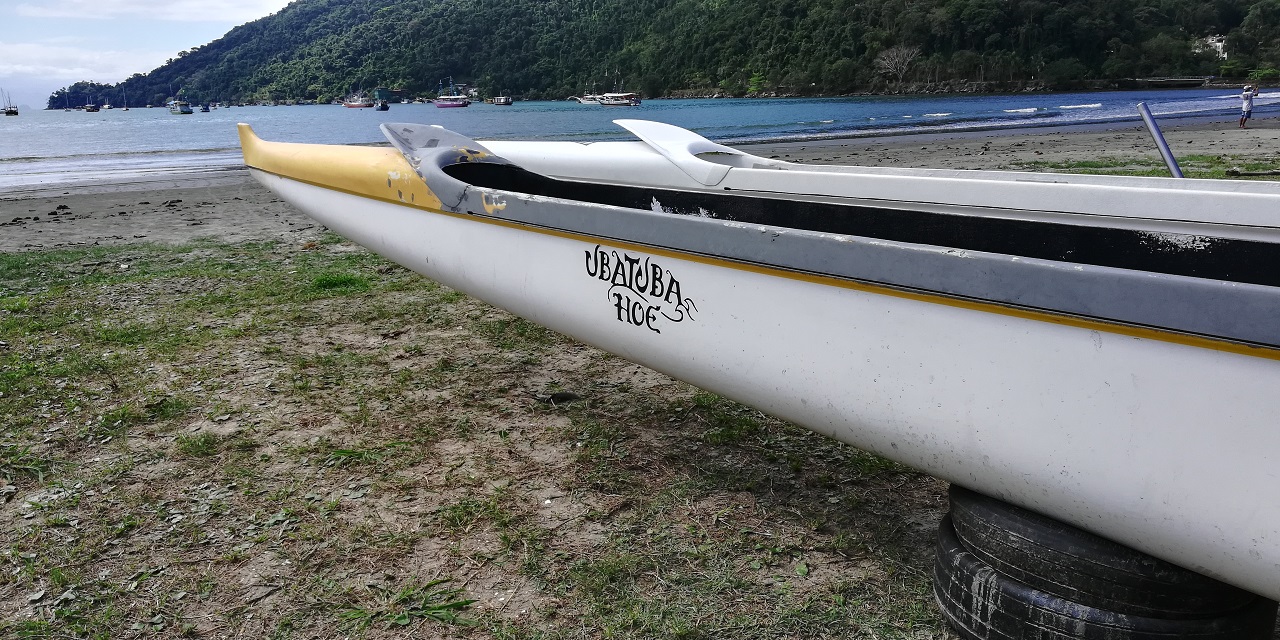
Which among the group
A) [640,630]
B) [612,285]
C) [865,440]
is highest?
[612,285]

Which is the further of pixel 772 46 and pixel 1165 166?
pixel 772 46

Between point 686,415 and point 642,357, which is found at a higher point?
point 642,357

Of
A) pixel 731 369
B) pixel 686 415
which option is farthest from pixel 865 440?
pixel 686 415

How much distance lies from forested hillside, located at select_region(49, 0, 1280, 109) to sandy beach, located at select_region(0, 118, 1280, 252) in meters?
67.3

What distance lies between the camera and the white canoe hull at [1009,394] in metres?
1.32

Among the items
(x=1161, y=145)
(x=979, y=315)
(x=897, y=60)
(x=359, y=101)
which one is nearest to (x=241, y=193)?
(x=1161, y=145)

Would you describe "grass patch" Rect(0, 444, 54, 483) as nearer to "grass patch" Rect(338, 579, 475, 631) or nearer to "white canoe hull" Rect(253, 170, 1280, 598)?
"grass patch" Rect(338, 579, 475, 631)

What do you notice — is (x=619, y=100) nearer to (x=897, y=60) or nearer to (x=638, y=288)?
(x=897, y=60)

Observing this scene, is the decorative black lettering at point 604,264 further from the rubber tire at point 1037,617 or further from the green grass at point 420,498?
the rubber tire at point 1037,617

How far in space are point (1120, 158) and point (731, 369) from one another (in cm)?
1314

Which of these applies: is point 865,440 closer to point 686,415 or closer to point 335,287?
point 686,415

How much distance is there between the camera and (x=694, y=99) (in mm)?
94125

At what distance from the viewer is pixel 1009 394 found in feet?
5.22

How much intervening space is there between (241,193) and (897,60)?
84281 millimetres
